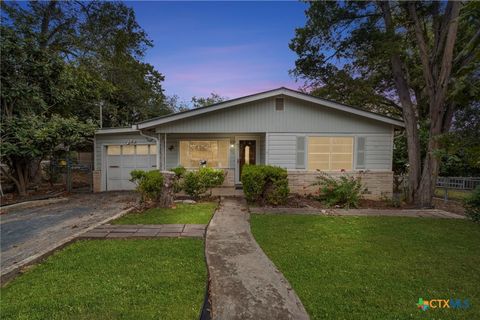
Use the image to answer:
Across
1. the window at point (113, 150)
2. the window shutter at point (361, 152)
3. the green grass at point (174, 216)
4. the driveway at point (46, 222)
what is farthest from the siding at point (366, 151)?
the window at point (113, 150)

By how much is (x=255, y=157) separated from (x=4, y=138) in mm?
9152

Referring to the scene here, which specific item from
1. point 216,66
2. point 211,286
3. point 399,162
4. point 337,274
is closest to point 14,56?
point 216,66

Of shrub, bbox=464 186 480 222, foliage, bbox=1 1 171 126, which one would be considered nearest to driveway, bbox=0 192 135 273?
foliage, bbox=1 1 171 126

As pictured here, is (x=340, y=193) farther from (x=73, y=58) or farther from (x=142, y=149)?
(x=73, y=58)

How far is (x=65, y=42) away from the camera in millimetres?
12070

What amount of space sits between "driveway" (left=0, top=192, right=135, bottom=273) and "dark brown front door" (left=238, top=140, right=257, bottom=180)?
480 centimetres

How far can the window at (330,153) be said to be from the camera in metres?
8.94

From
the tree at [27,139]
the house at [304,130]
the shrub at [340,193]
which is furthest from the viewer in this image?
the house at [304,130]

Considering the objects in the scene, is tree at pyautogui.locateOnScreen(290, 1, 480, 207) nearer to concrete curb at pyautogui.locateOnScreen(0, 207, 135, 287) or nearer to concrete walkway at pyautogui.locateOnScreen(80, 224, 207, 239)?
concrete walkway at pyautogui.locateOnScreen(80, 224, 207, 239)

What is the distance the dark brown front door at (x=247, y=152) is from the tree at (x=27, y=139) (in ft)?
20.8

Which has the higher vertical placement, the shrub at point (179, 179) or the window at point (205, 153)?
the window at point (205, 153)

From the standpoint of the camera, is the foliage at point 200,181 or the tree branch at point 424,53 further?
the foliage at point 200,181

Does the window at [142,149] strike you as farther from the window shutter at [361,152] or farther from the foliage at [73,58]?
the window shutter at [361,152]

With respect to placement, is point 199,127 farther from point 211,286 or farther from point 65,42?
point 65,42
